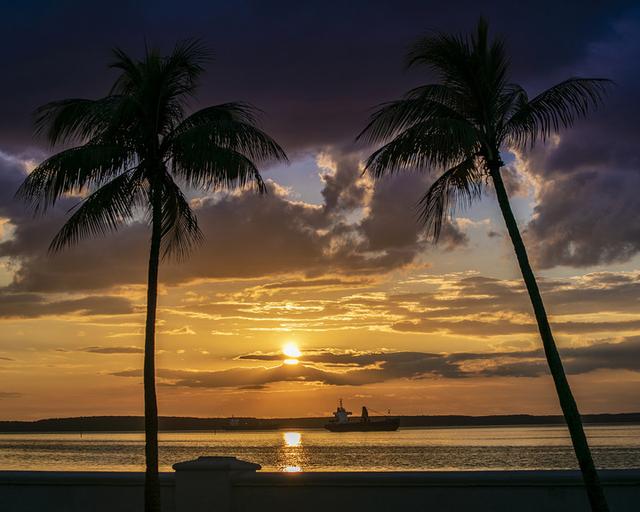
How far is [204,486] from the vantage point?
13906 millimetres

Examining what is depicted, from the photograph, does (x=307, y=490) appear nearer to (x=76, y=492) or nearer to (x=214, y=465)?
(x=214, y=465)

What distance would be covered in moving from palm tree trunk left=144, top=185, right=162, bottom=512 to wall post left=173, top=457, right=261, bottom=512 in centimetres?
77

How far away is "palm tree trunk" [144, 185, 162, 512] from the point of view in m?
13.0

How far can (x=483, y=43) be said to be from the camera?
48.0 ft

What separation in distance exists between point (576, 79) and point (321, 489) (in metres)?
8.58

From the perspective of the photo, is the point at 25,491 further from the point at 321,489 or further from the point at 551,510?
the point at 551,510

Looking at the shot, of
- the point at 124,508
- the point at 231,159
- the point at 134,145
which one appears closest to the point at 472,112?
the point at 231,159

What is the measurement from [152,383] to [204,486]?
206 cm

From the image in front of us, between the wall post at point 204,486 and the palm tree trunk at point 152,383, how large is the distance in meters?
0.77

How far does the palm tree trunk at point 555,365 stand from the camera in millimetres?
11625

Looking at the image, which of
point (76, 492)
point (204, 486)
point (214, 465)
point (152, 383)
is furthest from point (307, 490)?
point (76, 492)

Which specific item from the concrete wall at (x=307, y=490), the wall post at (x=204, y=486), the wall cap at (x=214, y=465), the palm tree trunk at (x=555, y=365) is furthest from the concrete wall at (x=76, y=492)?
the palm tree trunk at (x=555, y=365)

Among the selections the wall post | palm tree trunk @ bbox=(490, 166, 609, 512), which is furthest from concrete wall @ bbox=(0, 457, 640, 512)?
palm tree trunk @ bbox=(490, 166, 609, 512)

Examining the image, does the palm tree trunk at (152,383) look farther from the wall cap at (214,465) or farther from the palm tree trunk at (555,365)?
the palm tree trunk at (555,365)
